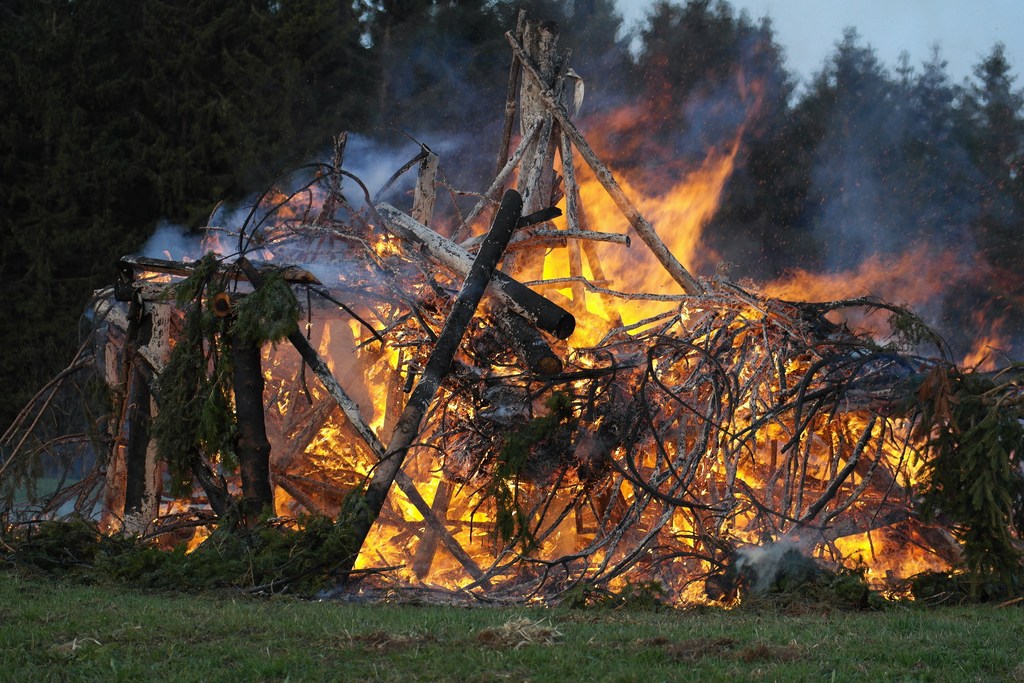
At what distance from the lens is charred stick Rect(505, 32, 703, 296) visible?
441 inches

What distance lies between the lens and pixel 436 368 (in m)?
8.66

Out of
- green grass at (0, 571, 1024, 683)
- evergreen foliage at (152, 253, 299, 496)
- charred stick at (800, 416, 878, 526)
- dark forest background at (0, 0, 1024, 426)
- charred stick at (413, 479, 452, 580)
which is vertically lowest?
green grass at (0, 571, 1024, 683)

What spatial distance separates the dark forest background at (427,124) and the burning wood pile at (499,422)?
13.0m

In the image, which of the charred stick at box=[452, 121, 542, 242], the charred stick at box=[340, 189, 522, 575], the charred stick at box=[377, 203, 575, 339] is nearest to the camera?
the charred stick at box=[340, 189, 522, 575]

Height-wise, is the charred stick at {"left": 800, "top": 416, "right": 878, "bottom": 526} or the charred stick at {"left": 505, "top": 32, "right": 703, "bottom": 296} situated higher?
the charred stick at {"left": 505, "top": 32, "right": 703, "bottom": 296}

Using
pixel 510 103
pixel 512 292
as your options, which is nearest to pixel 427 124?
pixel 510 103

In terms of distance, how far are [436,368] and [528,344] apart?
→ 776 mm

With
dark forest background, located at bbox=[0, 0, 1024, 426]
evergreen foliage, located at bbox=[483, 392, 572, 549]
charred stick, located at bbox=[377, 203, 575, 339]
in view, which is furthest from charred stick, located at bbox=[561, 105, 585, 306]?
dark forest background, located at bbox=[0, 0, 1024, 426]

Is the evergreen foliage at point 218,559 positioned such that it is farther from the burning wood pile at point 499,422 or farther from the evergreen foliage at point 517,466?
the evergreen foliage at point 517,466

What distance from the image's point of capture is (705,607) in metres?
7.69

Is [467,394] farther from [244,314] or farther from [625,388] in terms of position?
[244,314]

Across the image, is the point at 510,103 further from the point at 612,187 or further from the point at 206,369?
the point at 206,369

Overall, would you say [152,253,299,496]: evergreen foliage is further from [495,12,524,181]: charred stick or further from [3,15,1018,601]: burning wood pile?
[495,12,524,181]: charred stick

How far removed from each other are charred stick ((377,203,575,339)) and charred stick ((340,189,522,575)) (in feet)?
0.65
